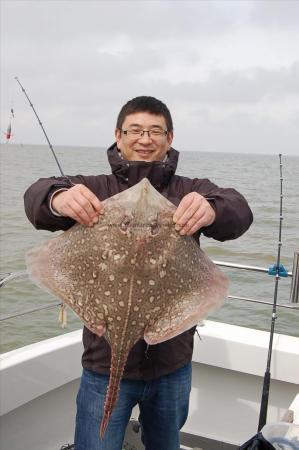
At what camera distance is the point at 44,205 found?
2.30m

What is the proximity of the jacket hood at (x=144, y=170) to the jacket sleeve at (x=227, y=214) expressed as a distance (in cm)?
30

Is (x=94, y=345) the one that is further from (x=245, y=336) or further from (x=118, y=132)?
(x=245, y=336)

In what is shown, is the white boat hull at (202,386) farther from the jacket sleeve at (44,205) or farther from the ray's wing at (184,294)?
the ray's wing at (184,294)

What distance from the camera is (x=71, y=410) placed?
4.22 meters

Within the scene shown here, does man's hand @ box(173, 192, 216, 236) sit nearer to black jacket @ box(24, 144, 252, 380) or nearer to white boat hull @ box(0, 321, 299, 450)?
black jacket @ box(24, 144, 252, 380)

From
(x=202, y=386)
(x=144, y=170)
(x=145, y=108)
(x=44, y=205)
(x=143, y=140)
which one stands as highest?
(x=145, y=108)

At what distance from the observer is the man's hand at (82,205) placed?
6.89 ft

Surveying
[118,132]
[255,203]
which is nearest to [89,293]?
[118,132]

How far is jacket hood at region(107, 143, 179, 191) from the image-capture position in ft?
8.54

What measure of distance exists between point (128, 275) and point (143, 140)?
2.91 feet

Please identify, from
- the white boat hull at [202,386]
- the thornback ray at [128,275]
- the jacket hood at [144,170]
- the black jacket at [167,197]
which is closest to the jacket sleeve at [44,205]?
the black jacket at [167,197]

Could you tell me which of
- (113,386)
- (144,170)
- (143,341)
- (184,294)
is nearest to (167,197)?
(144,170)

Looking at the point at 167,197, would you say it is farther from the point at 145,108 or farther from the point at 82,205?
the point at 82,205

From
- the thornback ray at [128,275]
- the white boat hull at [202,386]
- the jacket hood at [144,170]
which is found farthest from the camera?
the white boat hull at [202,386]
